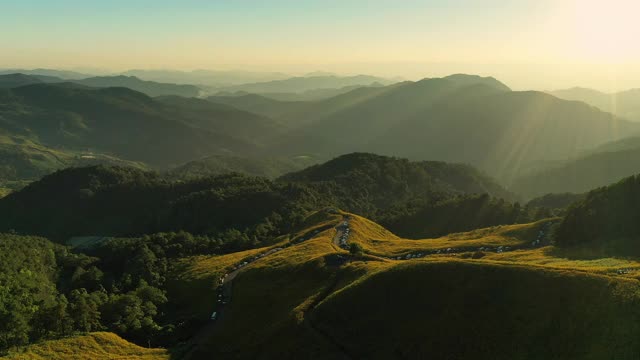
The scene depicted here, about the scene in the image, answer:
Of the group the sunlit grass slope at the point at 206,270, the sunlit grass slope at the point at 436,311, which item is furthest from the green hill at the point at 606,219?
the sunlit grass slope at the point at 206,270

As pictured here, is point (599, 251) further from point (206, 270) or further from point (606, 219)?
point (206, 270)

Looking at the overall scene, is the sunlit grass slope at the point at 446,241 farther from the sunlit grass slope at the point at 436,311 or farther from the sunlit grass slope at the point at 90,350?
the sunlit grass slope at the point at 90,350

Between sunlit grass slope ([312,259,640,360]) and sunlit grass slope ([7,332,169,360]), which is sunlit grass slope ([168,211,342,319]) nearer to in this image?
sunlit grass slope ([7,332,169,360])

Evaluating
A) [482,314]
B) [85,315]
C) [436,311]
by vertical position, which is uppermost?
[482,314]

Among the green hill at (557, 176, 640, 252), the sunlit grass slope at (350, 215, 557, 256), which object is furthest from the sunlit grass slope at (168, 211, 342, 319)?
the green hill at (557, 176, 640, 252)

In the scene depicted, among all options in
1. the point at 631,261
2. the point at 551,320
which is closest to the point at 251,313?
the point at 551,320

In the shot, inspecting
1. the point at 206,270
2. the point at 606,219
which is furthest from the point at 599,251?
the point at 206,270

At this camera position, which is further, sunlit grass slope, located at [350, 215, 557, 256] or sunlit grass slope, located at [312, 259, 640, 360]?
sunlit grass slope, located at [350, 215, 557, 256]

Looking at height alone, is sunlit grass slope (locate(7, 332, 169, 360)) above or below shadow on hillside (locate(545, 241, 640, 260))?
below
